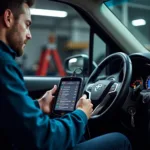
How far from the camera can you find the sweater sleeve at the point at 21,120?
1.26 m

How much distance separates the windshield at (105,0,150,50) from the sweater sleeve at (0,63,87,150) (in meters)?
1.15

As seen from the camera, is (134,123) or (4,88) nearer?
(4,88)

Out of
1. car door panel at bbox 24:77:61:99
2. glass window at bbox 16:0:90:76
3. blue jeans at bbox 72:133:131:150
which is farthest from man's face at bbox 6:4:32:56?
glass window at bbox 16:0:90:76

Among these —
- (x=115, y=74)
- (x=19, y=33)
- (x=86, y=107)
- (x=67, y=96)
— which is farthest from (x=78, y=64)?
(x=19, y=33)

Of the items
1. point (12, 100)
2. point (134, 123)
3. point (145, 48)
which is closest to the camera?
point (12, 100)

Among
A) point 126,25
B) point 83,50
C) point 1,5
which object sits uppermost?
point 1,5

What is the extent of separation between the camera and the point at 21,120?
4.11ft

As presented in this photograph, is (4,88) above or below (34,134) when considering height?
above

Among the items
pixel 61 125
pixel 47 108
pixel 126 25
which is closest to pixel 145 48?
pixel 126 25

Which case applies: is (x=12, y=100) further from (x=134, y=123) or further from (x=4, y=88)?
(x=134, y=123)

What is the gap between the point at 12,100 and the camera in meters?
1.25

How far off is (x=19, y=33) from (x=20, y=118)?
354 millimetres

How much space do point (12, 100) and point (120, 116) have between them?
0.84 meters

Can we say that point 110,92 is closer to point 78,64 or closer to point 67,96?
point 67,96
